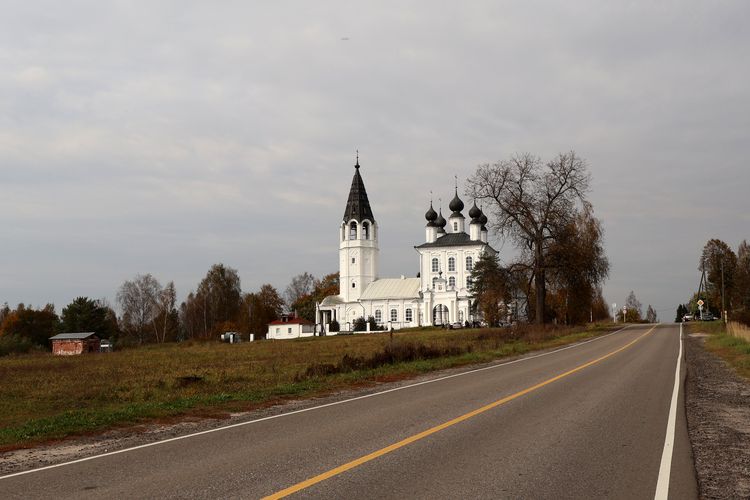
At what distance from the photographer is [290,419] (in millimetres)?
12117

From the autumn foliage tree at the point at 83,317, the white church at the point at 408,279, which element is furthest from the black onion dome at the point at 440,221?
the autumn foliage tree at the point at 83,317

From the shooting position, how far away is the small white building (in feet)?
316

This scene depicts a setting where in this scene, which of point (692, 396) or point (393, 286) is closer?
point (692, 396)

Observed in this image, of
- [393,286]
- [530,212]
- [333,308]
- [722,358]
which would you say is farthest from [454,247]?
[722,358]

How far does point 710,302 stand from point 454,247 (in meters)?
43.5

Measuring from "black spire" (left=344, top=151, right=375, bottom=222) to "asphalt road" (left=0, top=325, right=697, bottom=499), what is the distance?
3456 inches

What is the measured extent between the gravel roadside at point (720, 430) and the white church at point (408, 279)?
75152 millimetres

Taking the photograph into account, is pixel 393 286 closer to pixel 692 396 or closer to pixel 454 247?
pixel 454 247

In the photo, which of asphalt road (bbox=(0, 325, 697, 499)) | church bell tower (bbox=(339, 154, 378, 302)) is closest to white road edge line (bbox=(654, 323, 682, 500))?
asphalt road (bbox=(0, 325, 697, 499))

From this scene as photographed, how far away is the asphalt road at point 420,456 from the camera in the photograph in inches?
272

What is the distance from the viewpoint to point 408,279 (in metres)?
102

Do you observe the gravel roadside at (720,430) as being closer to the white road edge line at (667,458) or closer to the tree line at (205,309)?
the white road edge line at (667,458)

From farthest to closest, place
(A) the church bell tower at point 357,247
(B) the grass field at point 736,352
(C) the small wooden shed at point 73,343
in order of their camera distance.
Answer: (A) the church bell tower at point 357,247, (C) the small wooden shed at point 73,343, (B) the grass field at point 736,352

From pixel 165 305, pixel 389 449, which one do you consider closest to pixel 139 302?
pixel 165 305
